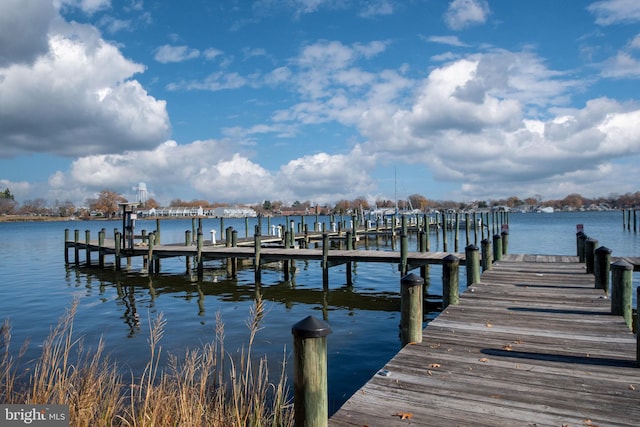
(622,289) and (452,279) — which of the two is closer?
(622,289)

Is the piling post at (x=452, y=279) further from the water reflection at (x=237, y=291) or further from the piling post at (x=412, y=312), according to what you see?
the water reflection at (x=237, y=291)

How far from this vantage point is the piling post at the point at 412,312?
254 inches

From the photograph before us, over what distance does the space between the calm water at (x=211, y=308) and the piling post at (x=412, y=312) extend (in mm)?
1815

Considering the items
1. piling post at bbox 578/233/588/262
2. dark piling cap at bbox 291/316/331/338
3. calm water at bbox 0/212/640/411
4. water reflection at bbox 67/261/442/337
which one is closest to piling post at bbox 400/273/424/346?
calm water at bbox 0/212/640/411

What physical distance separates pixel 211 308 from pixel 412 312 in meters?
11.1

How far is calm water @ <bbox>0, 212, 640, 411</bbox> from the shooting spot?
35.6ft

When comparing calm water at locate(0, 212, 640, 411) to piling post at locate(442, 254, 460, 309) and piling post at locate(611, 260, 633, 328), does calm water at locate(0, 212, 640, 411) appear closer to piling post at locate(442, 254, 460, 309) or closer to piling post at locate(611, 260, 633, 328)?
piling post at locate(442, 254, 460, 309)

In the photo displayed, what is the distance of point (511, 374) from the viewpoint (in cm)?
517

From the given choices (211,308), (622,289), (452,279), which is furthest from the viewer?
(211,308)

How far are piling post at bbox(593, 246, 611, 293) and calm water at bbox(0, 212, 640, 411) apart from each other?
4.87 metres

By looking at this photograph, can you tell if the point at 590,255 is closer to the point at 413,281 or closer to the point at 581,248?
the point at 581,248

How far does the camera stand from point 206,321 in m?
14.2

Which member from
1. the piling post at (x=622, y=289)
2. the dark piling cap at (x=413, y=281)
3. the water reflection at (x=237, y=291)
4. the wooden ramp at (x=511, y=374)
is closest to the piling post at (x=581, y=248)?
the water reflection at (x=237, y=291)

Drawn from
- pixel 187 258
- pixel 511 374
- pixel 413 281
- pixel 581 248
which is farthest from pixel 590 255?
pixel 187 258
